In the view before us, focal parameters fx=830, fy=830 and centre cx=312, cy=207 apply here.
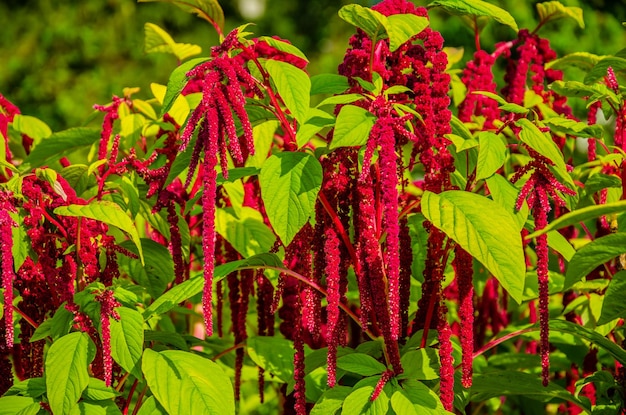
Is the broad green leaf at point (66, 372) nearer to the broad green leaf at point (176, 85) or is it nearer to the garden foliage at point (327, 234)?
the garden foliage at point (327, 234)

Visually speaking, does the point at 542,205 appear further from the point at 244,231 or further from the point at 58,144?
the point at 58,144

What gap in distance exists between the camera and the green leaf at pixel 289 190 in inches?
60.7

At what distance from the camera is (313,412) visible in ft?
5.58

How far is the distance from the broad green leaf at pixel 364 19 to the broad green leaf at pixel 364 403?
720 mm

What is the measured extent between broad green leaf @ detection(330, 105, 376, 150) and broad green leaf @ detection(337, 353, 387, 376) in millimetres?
496

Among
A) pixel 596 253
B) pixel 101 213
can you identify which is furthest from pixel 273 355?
pixel 596 253

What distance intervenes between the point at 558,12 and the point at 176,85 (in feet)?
5.28

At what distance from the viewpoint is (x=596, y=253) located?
1.58m

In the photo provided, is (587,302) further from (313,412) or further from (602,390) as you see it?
(313,412)

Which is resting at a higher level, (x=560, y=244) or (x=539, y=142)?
(x=539, y=142)

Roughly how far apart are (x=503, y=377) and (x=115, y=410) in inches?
35.3

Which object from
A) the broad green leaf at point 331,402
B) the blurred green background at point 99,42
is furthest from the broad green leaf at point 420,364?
the blurred green background at point 99,42

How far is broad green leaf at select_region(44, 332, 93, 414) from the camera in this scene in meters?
1.62

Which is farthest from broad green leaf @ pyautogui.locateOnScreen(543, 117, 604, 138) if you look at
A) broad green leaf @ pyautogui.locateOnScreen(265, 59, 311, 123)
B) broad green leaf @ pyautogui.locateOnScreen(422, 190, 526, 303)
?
broad green leaf @ pyautogui.locateOnScreen(265, 59, 311, 123)
